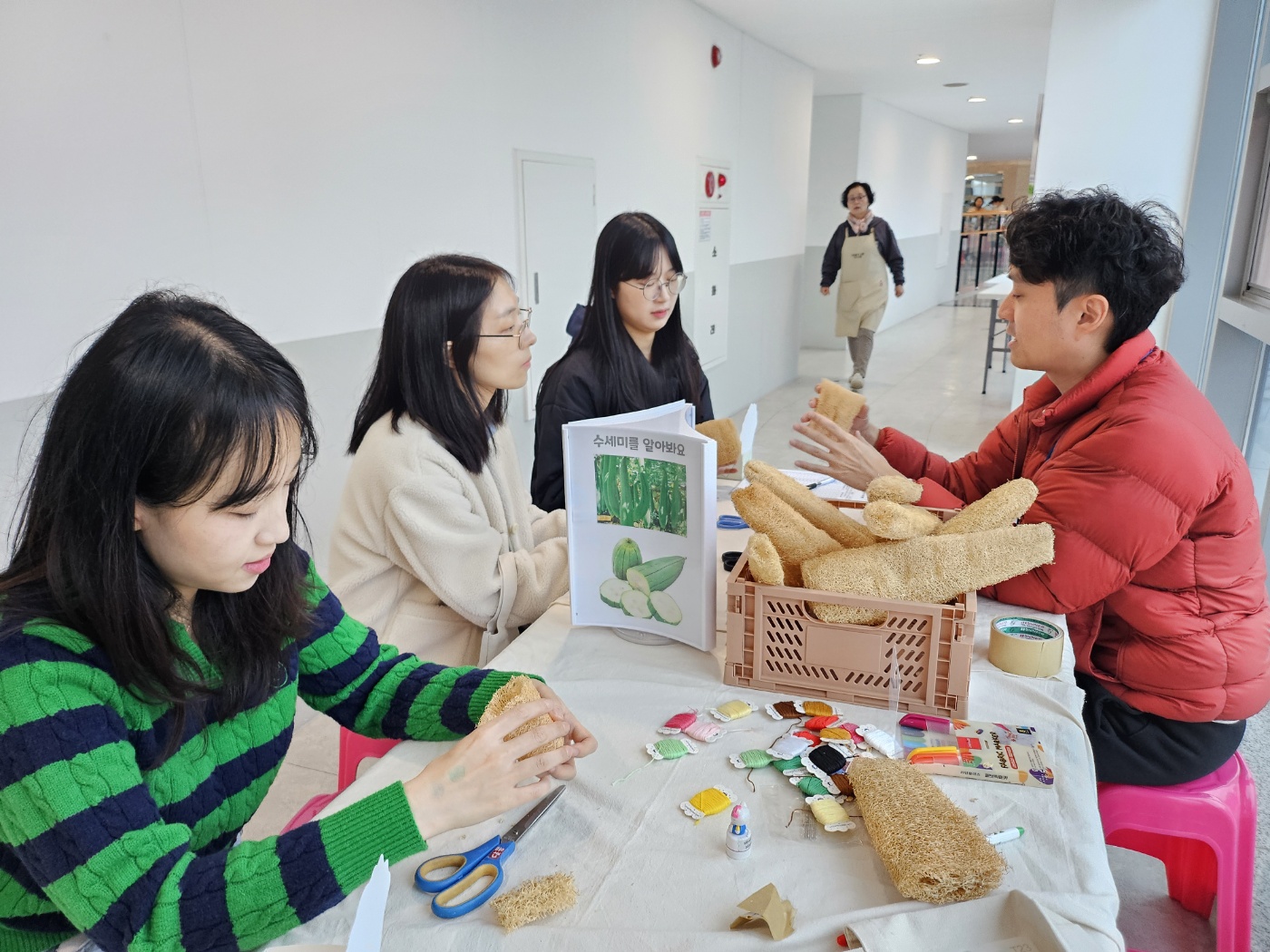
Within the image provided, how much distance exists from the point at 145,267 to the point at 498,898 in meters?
2.08

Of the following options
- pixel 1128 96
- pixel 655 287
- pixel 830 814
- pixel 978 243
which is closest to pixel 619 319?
pixel 655 287

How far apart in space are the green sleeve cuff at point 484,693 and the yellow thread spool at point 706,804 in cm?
28

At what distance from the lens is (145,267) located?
232cm

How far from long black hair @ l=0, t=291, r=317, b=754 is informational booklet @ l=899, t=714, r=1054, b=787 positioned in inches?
34.7

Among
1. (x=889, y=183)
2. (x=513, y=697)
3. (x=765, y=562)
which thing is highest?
(x=889, y=183)

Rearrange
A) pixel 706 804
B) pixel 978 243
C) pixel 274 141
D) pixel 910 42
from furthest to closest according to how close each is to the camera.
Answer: pixel 978 243 < pixel 910 42 < pixel 274 141 < pixel 706 804

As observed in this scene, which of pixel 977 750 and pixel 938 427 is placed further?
pixel 938 427

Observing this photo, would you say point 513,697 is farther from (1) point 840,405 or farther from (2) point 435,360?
(1) point 840,405

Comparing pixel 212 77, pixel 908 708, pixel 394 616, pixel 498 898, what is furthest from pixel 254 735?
pixel 212 77

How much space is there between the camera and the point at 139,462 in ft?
2.77

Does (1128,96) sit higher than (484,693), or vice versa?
(1128,96)

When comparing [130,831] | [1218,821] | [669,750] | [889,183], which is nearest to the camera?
[130,831]

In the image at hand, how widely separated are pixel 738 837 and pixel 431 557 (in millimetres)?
839

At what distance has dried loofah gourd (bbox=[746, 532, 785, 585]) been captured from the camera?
1.29 m
